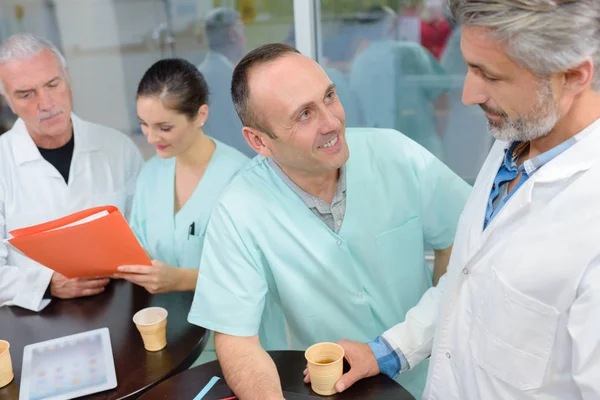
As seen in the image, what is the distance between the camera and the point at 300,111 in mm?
1591

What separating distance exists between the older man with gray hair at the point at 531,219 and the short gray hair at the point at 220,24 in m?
2.41

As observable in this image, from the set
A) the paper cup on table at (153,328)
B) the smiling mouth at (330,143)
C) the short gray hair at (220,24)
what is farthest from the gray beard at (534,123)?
the short gray hair at (220,24)

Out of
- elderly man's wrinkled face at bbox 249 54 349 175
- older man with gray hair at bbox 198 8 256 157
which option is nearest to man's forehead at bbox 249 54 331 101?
elderly man's wrinkled face at bbox 249 54 349 175

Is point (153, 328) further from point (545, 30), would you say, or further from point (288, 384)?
point (545, 30)

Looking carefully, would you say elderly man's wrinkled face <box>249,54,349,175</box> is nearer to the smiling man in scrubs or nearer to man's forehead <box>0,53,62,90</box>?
the smiling man in scrubs

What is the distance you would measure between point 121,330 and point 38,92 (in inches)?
42.4

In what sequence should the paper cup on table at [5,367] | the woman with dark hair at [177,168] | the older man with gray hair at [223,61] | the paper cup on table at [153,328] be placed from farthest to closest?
the older man with gray hair at [223,61]
the woman with dark hair at [177,168]
the paper cup on table at [153,328]
the paper cup on table at [5,367]

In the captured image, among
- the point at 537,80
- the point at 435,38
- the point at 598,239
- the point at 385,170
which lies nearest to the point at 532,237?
the point at 598,239

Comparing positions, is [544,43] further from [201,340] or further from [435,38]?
[435,38]

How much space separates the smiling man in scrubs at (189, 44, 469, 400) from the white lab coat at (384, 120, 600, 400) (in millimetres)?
386

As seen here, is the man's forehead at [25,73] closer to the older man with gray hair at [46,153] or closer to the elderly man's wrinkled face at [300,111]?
the older man with gray hair at [46,153]

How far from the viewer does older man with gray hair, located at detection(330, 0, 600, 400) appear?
99 centimetres

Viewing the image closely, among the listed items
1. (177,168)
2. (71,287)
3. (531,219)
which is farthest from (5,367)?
(531,219)

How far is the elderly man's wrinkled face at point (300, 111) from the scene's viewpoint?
5.19 ft
